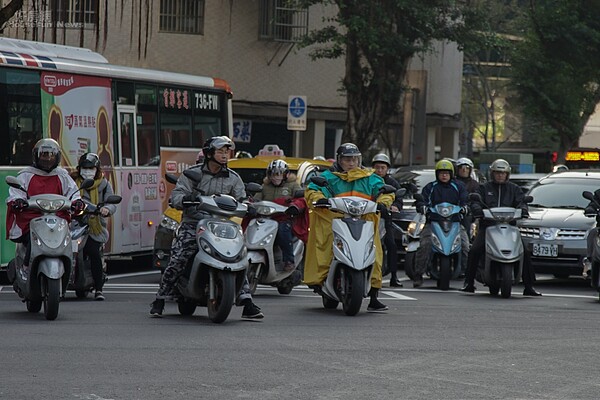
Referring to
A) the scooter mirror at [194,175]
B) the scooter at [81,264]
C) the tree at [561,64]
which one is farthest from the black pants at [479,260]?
the tree at [561,64]

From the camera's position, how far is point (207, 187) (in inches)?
526

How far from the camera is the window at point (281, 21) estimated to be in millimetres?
40156

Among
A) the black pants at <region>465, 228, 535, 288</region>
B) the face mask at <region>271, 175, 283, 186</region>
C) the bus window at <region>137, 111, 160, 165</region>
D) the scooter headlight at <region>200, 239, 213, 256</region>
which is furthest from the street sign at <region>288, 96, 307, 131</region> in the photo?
the scooter headlight at <region>200, 239, 213, 256</region>

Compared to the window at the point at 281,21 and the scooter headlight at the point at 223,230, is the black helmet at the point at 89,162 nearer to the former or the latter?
the scooter headlight at the point at 223,230

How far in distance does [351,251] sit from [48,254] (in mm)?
2965

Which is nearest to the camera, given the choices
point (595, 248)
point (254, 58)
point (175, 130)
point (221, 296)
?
point (221, 296)

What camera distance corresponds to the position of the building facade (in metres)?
37.0

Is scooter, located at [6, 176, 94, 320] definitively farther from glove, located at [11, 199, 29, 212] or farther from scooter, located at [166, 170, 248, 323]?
scooter, located at [166, 170, 248, 323]

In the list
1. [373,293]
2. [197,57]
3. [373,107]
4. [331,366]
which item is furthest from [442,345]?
[197,57]

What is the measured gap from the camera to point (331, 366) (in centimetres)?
1026

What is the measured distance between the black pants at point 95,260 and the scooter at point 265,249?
65.5 inches

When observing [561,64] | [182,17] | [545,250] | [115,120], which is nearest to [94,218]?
[115,120]

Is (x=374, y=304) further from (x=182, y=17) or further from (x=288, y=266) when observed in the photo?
(x=182, y=17)

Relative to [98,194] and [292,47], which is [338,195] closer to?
[98,194]
